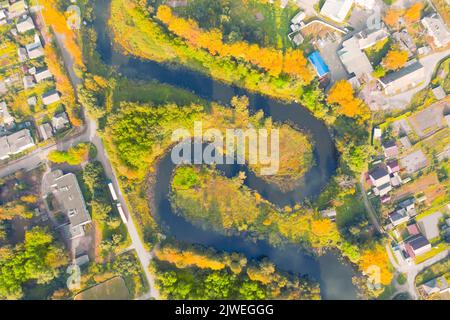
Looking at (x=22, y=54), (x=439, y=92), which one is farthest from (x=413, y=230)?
(x=22, y=54)

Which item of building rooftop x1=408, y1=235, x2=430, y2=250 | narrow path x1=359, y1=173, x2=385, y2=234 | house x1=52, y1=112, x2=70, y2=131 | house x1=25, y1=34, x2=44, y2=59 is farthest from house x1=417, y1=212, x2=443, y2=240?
house x1=25, y1=34, x2=44, y2=59

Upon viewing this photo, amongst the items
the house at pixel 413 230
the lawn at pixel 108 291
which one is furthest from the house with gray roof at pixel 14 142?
the house at pixel 413 230

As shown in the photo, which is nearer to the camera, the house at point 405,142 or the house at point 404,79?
the house at point 404,79

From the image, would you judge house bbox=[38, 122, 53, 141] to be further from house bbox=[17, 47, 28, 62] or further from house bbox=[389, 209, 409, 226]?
house bbox=[389, 209, 409, 226]

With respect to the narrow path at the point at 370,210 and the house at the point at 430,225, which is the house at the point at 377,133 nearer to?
the narrow path at the point at 370,210

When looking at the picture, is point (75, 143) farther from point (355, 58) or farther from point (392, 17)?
point (392, 17)
